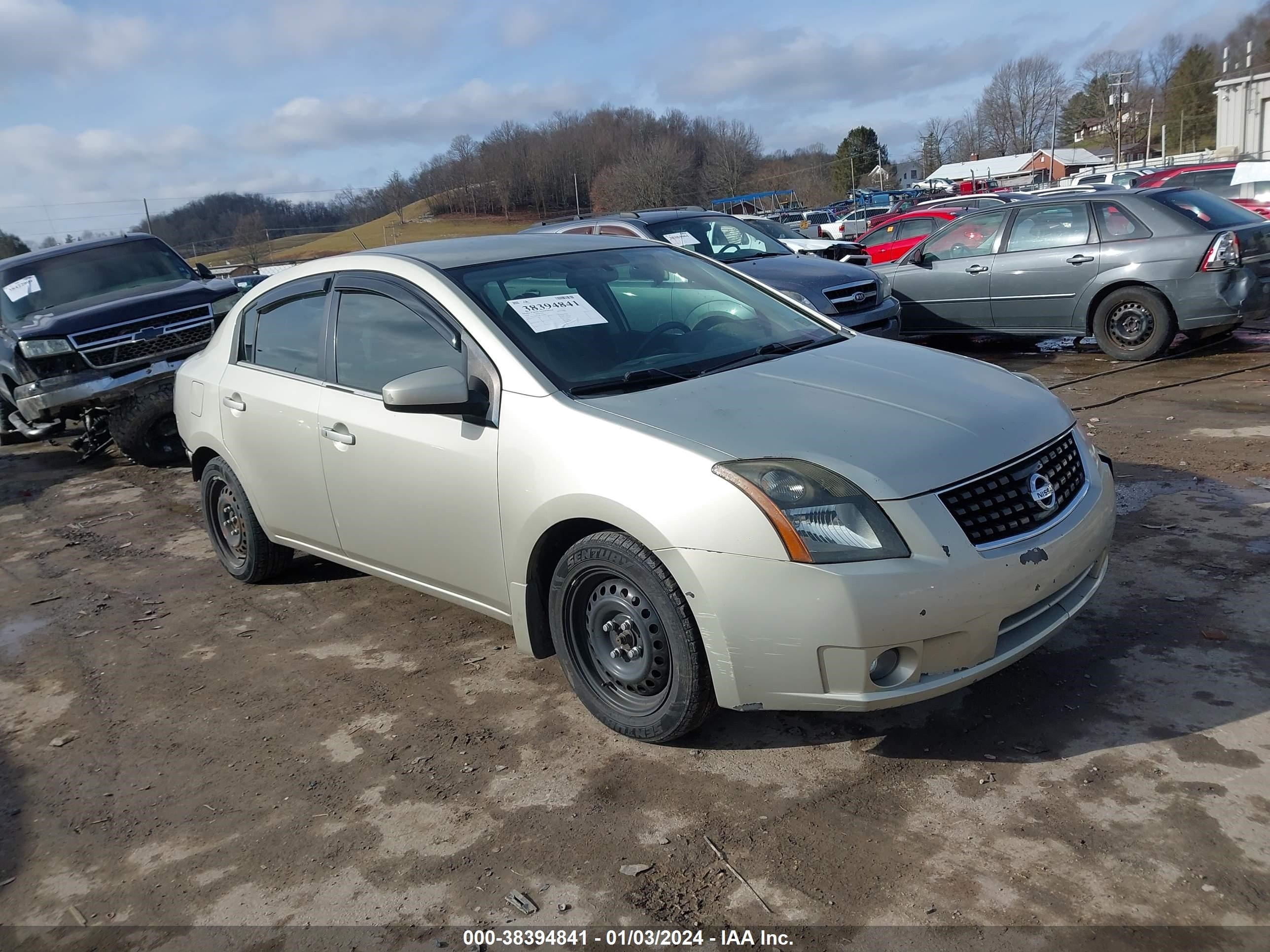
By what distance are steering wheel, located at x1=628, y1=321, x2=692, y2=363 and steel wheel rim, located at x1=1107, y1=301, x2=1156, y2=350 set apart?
6441 millimetres

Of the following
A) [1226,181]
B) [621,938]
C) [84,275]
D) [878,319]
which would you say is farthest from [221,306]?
[1226,181]

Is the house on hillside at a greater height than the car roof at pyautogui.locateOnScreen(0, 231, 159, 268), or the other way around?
the house on hillside

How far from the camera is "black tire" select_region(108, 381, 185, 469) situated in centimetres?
881

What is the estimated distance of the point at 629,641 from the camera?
11.0 feet

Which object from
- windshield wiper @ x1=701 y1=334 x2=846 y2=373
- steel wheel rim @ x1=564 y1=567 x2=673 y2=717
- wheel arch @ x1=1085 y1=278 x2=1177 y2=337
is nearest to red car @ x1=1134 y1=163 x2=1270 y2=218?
wheel arch @ x1=1085 y1=278 x2=1177 y2=337

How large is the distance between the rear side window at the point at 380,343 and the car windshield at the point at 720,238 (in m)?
5.74

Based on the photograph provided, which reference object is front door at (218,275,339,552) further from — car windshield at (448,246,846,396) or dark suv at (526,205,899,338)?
dark suv at (526,205,899,338)

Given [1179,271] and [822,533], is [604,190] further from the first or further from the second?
[822,533]

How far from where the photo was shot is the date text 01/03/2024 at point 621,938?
2.48 m

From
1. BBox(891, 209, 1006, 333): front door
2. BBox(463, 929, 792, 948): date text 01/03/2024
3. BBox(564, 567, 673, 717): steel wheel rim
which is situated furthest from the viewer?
BBox(891, 209, 1006, 333): front door

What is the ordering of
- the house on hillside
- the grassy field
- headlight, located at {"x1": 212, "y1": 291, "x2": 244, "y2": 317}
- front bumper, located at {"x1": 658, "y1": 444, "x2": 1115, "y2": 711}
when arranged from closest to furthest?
front bumper, located at {"x1": 658, "y1": 444, "x2": 1115, "y2": 711}, headlight, located at {"x1": 212, "y1": 291, "x2": 244, "y2": 317}, the grassy field, the house on hillside

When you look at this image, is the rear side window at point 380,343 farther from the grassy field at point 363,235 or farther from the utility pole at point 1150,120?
the utility pole at point 1150,120

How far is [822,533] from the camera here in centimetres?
288

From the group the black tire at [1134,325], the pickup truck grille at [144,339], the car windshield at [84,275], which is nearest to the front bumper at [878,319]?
the black tire at [1134,325]
